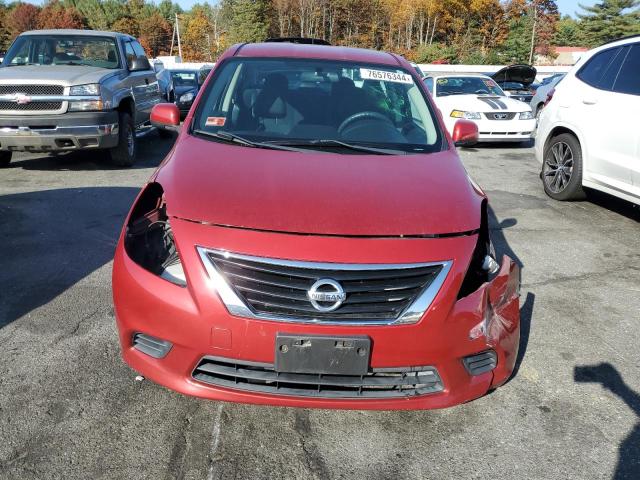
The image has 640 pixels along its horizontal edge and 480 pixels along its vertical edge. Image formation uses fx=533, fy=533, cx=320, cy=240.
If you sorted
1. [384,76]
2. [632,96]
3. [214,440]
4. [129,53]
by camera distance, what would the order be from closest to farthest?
[214,440] < [384,76] < [632,96] < [129,53]

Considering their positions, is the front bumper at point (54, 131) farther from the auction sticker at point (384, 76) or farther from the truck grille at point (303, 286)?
the truck grille at point (303, 286)

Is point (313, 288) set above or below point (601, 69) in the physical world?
below

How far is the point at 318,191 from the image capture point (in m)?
2.57

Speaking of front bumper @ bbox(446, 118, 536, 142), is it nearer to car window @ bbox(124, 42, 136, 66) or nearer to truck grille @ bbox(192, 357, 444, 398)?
car window @ bbox(124, 42, 136, 66)

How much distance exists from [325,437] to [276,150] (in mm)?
1556

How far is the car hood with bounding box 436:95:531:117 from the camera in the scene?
10617 mm

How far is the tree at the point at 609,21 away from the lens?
59938 millimetres

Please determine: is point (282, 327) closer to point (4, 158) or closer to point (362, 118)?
point (362, 118)

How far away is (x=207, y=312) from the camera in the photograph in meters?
2.14

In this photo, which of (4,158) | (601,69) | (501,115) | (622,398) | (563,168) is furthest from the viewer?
(501,115)

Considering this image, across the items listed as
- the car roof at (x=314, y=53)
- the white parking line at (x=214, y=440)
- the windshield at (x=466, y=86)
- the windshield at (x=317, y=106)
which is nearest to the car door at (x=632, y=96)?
the car roof at (x=314, y=53)

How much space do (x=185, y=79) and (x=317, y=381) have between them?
16.5 m

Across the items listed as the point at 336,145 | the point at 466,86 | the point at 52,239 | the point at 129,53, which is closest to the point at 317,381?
the point at 336,145

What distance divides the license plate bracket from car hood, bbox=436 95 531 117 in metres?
9.42
